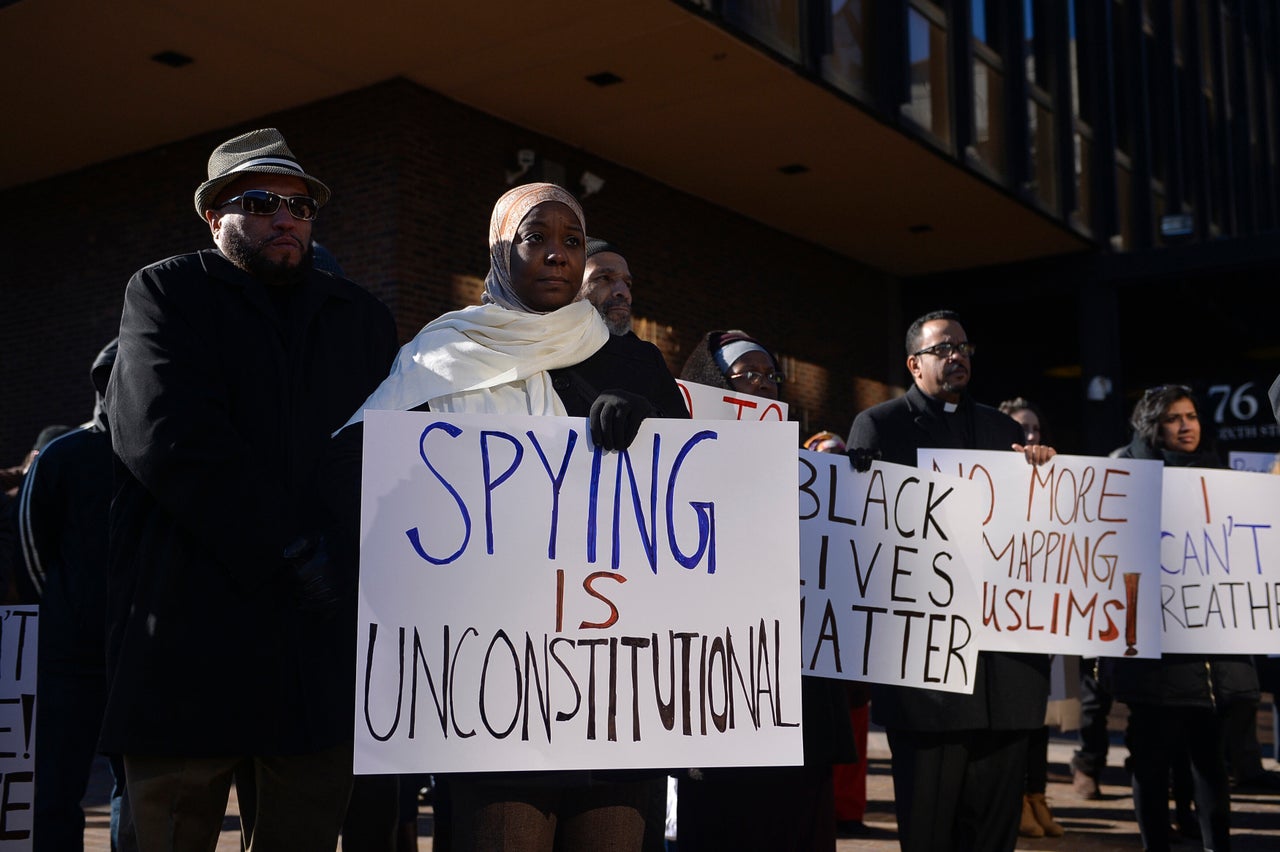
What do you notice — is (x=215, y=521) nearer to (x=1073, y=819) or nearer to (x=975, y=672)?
(x=975, y=672)

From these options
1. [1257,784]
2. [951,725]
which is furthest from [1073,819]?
[951,725]

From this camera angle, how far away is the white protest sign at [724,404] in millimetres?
4027

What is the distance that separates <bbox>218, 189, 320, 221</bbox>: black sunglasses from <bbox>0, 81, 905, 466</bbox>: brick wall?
7.85m

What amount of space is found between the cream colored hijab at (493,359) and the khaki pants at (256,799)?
682 mm


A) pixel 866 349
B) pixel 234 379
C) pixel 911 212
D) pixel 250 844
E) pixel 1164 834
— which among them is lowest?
pixel 1164 834

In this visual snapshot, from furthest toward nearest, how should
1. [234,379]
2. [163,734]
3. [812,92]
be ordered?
[812,92]
[234,379]
[163,734]

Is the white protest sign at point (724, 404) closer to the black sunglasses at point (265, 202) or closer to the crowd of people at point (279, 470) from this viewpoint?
the crowd of people at point (279, 470)

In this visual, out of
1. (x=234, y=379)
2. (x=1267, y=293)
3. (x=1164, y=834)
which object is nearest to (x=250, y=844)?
(x=234, y=379)

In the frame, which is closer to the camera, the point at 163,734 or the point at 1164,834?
the point at 163,734

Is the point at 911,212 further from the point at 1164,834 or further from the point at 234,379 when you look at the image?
the point at 234,379

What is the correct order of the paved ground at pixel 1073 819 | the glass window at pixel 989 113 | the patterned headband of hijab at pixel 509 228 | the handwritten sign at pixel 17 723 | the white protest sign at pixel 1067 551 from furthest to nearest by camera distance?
the glass window at pixel 989 113 < the paved ground at pixel 1073 819 < the white protest sign at pixel 1067 551 < the handwritten sign at pixel 17 723 < the patterned headband of hijab at pixel 509 228

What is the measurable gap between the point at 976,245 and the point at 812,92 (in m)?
5.39

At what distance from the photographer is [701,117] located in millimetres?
11594

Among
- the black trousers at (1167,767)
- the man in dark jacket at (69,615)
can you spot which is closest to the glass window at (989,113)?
the black trousers at (1167,767)
